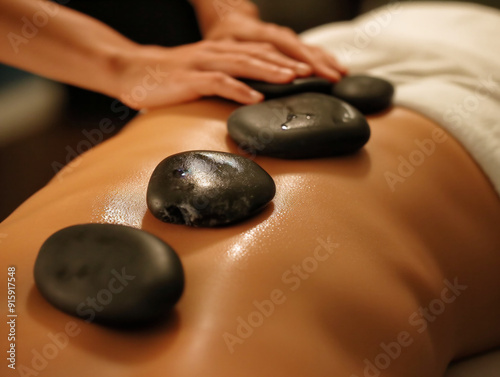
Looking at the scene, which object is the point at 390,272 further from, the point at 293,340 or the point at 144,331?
the point at 144,331

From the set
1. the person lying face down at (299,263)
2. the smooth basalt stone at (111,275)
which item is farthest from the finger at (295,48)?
the smooth basalt stone at (111,275)

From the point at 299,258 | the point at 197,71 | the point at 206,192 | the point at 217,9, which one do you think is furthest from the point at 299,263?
the point at 217,9

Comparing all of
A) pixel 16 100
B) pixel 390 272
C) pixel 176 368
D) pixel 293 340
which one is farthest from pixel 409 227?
pixel 16 100

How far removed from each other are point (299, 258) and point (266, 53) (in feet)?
1.44

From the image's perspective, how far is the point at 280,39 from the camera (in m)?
0.93

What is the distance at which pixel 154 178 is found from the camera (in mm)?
539

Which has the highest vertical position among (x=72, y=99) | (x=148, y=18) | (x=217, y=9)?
(x=217, y=9)

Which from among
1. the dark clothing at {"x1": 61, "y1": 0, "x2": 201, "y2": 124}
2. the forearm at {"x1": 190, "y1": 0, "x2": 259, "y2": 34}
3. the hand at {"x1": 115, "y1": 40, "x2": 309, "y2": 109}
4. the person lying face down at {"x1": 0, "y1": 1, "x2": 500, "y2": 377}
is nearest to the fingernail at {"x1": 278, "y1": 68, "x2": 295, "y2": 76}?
the hand at {"x1": 115, "y1": 40, "x2": 309, "y2": 109}

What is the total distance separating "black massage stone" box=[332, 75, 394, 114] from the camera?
0.76 m

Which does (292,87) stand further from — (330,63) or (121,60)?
(121,60)

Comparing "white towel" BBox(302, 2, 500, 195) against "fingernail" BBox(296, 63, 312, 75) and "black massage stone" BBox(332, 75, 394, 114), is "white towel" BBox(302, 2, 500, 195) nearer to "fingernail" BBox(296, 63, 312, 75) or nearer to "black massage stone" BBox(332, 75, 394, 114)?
"black massage stone" BBox(332, 75, 394, 114)

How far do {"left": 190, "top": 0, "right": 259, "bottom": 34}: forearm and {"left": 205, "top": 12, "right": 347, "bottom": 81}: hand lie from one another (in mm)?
24

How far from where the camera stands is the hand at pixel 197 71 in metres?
0.77

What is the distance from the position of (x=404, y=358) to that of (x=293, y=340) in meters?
0.15
